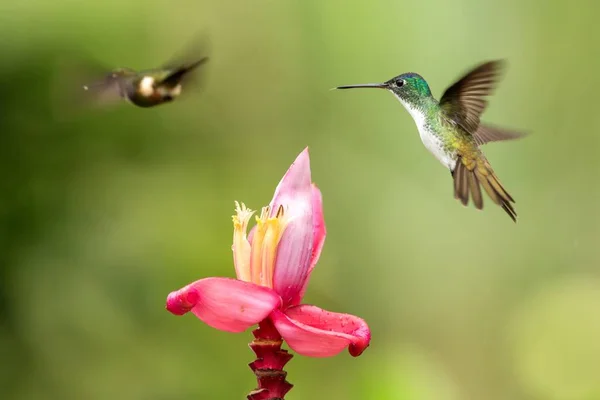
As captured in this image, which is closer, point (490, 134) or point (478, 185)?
point (478, 185)

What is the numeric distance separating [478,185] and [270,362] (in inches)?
13.9

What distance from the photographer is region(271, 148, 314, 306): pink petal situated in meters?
0.67

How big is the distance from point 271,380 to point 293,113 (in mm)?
2672

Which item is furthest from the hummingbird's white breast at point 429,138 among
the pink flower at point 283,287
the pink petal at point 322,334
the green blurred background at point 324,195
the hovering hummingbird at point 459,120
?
the green blurred background at point 324,195

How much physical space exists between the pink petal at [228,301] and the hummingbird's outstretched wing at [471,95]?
40 cm

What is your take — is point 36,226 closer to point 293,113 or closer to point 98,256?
point 98,256

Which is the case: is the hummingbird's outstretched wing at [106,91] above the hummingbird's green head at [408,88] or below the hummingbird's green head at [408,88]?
above

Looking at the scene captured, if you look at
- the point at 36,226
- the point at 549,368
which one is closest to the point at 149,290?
the point at 36,226

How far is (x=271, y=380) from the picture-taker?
620mm

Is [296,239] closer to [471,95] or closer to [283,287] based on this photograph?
[283,287]

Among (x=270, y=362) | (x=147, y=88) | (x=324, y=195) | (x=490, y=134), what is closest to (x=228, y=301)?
(x=270, y=362)

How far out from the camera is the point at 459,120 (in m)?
0.97

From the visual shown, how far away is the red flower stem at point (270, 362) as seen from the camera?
0.61 m

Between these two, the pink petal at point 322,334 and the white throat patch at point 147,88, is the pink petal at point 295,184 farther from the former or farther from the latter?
the white throat patch at point 147,88
